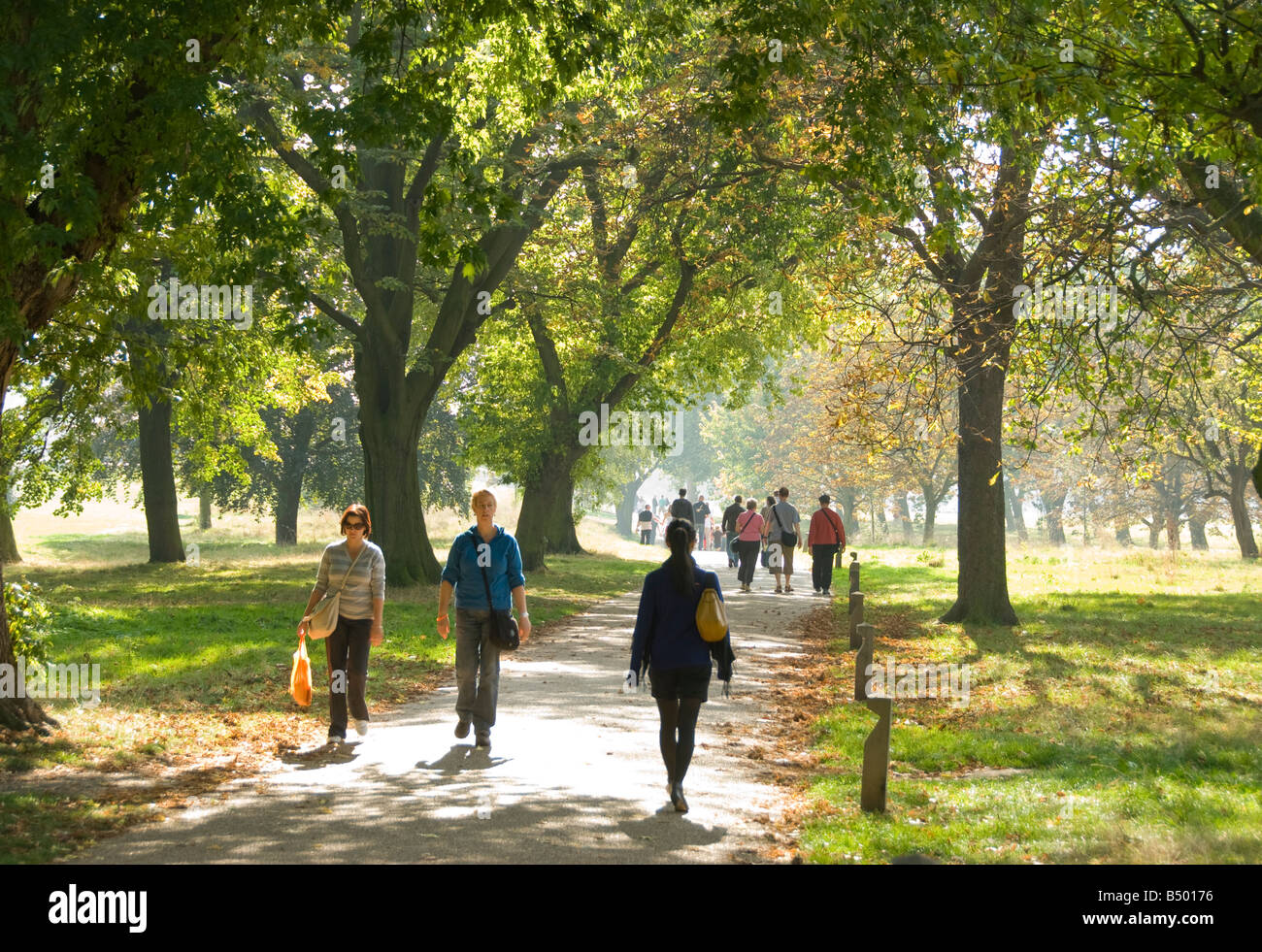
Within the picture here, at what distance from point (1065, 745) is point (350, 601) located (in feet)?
20.0

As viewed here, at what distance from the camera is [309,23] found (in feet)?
34.7

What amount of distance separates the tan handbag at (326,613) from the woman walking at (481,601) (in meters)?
0.82

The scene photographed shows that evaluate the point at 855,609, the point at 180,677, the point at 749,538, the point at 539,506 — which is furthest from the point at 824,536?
the point at 180,677

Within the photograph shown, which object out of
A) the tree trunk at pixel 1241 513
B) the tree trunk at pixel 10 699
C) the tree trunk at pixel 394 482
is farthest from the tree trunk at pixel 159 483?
the tree trunk at pixel 1241 513

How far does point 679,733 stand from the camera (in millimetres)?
8023

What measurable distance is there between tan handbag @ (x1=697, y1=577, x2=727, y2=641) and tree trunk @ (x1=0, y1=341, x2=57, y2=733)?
5.37m

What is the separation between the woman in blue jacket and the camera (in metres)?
7.98

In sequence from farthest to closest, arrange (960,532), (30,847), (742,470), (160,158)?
(742,470) → (960,532) → (160,158) → (30,847)

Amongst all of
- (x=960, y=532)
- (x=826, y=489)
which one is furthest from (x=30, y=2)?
(x=826, y=489)

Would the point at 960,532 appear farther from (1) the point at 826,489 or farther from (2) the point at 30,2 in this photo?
(1) the point at 826,489

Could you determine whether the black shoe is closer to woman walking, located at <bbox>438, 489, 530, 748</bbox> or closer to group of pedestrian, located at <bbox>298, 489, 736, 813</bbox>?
group of pedestrian, located at <bbox>298, 489, 736, 813</bbox>

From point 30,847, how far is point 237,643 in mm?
8707

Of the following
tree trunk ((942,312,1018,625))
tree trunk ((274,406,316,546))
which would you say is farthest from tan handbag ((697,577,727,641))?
tree trunk ((274,406,316,546))

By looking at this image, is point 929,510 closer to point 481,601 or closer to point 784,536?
point 784,536
